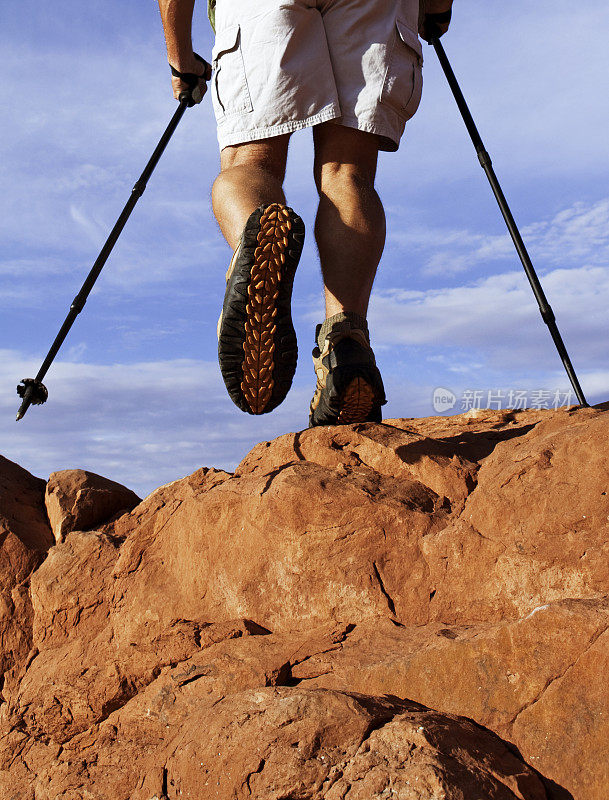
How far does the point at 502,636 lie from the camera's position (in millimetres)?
2148

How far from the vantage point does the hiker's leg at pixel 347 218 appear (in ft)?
10.5

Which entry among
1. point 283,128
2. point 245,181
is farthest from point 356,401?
point 283,128

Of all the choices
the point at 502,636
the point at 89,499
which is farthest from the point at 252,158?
the point at 502,636

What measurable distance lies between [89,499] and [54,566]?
444 mm

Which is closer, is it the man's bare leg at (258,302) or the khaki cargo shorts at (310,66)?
the man's bare leg at (258,302)

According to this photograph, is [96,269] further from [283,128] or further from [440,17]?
[440,17]

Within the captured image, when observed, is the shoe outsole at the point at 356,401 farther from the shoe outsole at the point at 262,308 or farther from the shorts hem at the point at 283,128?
the shorts hem at the point at 283,128

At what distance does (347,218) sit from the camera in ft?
10.6

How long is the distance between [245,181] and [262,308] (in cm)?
65

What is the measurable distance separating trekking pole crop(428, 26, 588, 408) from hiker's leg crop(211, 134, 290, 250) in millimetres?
1703

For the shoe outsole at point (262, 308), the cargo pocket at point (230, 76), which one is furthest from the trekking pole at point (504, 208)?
the shoe outsole at point (262, 308)

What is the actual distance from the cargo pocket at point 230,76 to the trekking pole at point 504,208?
1.85 meters

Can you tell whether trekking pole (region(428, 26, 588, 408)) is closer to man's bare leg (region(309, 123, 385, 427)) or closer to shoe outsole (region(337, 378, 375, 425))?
man's bare leg (region(309, 123, 385, 427))

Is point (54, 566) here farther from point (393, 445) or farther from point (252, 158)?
point (252, 158)
